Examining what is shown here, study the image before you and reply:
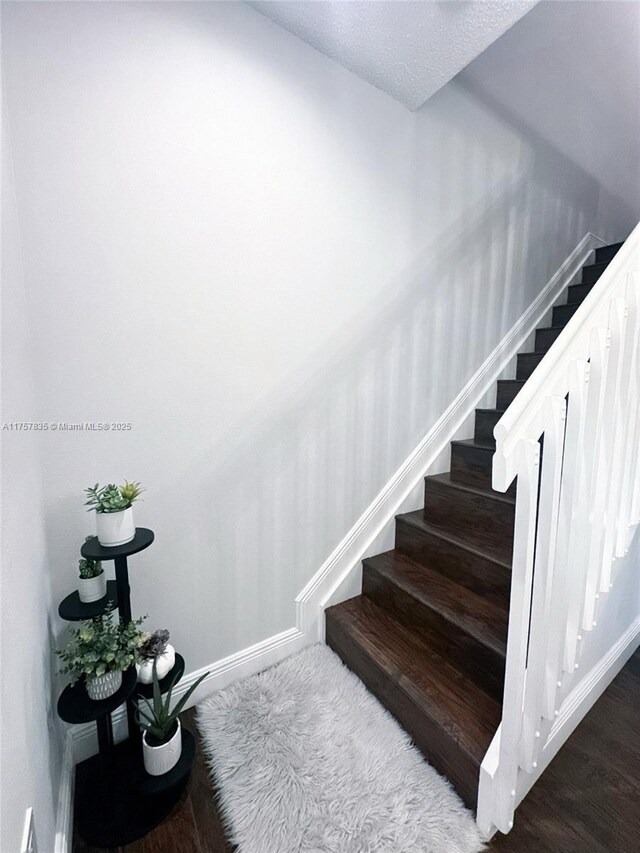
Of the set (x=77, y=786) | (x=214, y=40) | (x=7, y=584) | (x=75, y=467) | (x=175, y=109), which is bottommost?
(x=77, y=786)

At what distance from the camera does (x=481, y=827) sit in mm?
1047

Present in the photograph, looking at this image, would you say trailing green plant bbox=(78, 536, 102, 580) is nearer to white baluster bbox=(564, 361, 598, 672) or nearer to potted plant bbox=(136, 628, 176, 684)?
potted plant bbox=(136, 628, 176, 684)

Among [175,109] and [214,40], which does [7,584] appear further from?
[214,40]

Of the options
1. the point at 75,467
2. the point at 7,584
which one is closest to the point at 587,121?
the point at 75,467

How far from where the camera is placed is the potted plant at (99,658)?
39.2 inches

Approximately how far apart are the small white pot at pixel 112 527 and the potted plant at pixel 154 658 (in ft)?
1.05

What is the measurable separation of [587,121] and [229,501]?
10.3 ft

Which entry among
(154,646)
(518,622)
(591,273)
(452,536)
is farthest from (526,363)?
(154,646)

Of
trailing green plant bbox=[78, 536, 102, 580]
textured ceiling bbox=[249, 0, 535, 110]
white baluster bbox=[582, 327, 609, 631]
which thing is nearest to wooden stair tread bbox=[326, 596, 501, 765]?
white baluster bbox=[582, 327, 609, 631]

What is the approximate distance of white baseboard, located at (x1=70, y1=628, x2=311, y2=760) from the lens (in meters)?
1.26

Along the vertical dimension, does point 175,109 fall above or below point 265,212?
above

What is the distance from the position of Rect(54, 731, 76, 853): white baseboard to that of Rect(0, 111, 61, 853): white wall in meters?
0.05

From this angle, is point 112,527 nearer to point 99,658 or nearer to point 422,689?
point 99,658

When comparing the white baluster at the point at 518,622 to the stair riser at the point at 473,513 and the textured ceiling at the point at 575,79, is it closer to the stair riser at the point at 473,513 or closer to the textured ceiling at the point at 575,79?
the stair riser at the point at 473,513
